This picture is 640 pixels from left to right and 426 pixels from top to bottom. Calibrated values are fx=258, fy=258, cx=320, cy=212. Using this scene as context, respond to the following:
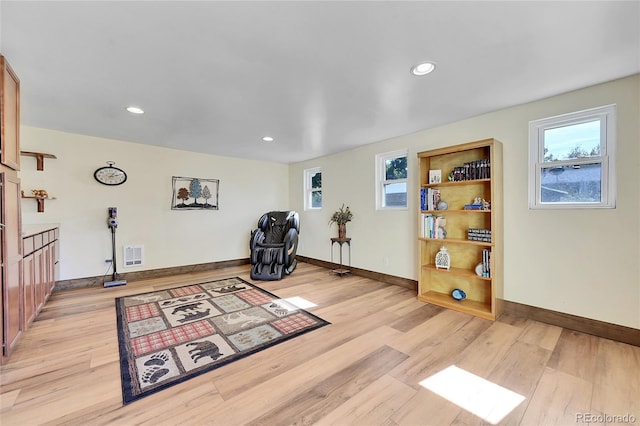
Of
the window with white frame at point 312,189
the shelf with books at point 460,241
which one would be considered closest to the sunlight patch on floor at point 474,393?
the shelf with books at point 460,241

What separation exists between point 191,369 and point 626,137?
3.89 meters

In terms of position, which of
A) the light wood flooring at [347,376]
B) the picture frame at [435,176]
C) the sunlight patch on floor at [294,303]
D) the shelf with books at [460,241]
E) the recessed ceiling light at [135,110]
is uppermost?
the recessed ceiling light at [135,110]

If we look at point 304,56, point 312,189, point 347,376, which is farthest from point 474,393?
point 312,189

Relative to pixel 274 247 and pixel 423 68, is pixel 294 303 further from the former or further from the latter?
pixel 423 68

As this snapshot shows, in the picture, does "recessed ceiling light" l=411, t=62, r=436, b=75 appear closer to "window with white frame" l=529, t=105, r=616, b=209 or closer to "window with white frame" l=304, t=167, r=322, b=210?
"window with white frame" l=529, t=105, r=616, b=209

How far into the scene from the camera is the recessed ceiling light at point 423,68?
193 centimetres

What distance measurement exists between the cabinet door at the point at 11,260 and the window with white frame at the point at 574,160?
14.8 feet

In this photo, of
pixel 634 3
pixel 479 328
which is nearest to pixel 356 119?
pixel 634 3

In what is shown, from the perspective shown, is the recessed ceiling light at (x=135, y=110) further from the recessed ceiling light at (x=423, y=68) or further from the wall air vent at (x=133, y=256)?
the recessed ceiling light at (x=423, y=68)

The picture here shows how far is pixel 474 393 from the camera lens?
160 centimetres

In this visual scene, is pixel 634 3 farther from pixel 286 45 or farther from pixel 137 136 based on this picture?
pixel 137 136

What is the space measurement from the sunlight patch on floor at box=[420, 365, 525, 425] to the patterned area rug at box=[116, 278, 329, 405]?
3.78ft

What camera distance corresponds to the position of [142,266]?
4.25 meters

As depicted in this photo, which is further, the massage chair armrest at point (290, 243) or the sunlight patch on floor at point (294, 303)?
the massage chair armrest at point (290, 243)
